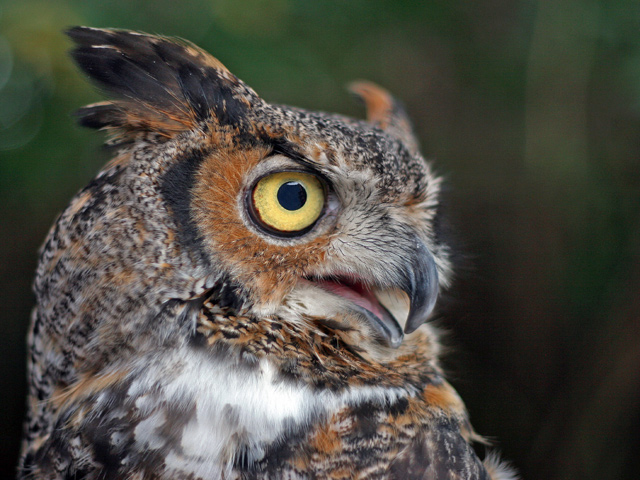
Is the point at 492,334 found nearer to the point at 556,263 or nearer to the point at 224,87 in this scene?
the point at 556,263

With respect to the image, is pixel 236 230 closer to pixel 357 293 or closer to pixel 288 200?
pixel 288 200

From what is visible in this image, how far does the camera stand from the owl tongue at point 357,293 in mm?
982

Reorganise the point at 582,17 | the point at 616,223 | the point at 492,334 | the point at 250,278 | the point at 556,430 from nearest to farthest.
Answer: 1. the point at 250,278
2. the point at 582,17
3. the point at 616,223
4. the point at 556,430
5. the point at 492,334

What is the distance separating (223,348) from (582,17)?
214 cm

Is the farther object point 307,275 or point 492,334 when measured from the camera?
point 492,334

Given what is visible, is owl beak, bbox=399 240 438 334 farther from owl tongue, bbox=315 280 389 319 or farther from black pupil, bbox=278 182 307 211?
black pupil, bbox=278 182 307 211

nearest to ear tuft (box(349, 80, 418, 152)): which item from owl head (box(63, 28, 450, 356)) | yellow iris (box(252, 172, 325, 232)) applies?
owl head (box(63, 28, 450, 356))

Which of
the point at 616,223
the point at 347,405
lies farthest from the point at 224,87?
the point at 616,223

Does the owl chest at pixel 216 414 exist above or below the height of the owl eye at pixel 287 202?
below

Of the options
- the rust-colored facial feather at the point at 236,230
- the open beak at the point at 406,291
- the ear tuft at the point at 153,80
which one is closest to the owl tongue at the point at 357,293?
the open beak at the point at 406,291

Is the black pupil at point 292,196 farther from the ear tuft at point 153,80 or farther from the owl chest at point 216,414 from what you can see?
the owl chest at point 216,414

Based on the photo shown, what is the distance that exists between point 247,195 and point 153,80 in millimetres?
287

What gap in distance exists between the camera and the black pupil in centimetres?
89

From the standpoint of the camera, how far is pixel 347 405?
0.91 meters
